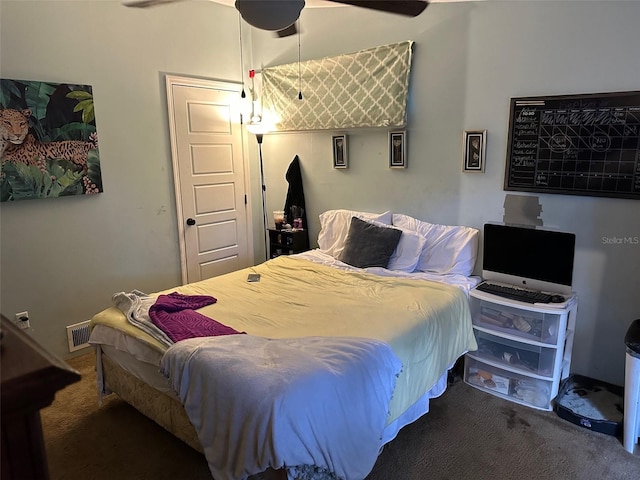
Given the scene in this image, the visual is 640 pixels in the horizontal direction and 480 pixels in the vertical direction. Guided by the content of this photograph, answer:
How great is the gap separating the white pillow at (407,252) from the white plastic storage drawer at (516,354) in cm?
68

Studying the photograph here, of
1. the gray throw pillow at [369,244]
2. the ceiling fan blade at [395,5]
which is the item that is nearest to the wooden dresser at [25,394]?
the ceiling fan blade at [395,5]

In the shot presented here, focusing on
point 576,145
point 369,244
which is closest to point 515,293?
point 576,145

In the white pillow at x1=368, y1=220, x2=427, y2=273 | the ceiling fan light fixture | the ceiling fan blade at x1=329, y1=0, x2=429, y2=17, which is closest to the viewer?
the ceiling fan light fixture

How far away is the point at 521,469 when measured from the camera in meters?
2.19

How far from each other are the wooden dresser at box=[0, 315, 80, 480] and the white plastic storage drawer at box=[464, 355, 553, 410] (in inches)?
107

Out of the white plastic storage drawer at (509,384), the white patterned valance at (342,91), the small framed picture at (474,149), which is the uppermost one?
the white patterned valance at (342,91)

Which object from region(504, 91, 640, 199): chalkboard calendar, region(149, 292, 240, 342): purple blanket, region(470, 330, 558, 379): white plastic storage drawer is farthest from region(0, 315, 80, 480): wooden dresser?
region(504, 91, 640, 199): chalkboard calendar

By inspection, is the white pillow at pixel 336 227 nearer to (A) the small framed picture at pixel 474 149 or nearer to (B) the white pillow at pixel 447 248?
(B) the white pillow at pixel 447 248

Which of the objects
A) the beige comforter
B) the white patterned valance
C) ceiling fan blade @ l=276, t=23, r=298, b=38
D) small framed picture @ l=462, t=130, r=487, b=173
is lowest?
the beige comforter

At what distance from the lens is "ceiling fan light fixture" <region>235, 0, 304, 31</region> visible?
1.84 m

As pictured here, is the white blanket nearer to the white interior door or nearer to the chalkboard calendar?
the chalkboard calendar

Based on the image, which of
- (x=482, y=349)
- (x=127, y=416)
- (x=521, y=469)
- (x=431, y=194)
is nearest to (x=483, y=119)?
(x=431, y=194)

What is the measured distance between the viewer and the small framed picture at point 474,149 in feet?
10.2

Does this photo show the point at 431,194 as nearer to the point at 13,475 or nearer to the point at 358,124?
the point at 358,124
